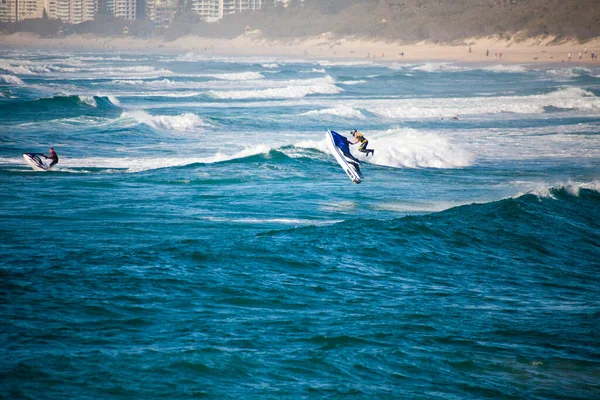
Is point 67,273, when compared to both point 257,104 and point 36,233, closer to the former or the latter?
point 36,233

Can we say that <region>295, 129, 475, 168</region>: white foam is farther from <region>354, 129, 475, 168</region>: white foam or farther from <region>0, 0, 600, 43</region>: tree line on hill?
<region>0, 0, 600, 43</region>: tree line on hill

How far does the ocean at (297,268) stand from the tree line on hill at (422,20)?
82.3m

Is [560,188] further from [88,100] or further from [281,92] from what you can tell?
[281,92]

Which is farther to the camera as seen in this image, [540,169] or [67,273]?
[540,169]

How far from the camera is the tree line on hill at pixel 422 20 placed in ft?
352

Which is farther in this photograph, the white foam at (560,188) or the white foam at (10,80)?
the white foam at (10,80)

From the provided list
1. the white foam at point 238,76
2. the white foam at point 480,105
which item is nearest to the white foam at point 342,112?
the white foam at point 480,105

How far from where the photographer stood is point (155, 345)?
9.58 metres

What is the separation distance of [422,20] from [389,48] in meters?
10.0

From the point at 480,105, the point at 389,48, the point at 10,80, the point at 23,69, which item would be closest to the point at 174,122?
the point at 480,105

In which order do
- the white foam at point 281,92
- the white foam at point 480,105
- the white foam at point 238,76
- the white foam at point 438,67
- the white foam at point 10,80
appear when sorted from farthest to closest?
1. the white foam at point 438,67
2. the white foam at point 238,76
3. the white foam at point 10,80
4. the white foam at point 281,92
5. the white foam at point 480,105

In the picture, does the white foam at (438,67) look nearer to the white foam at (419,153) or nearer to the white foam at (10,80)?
the white foam at (10,80)

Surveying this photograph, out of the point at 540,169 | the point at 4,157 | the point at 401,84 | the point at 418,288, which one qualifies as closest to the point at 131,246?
the point at 418,288

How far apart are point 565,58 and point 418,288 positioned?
90.8m
